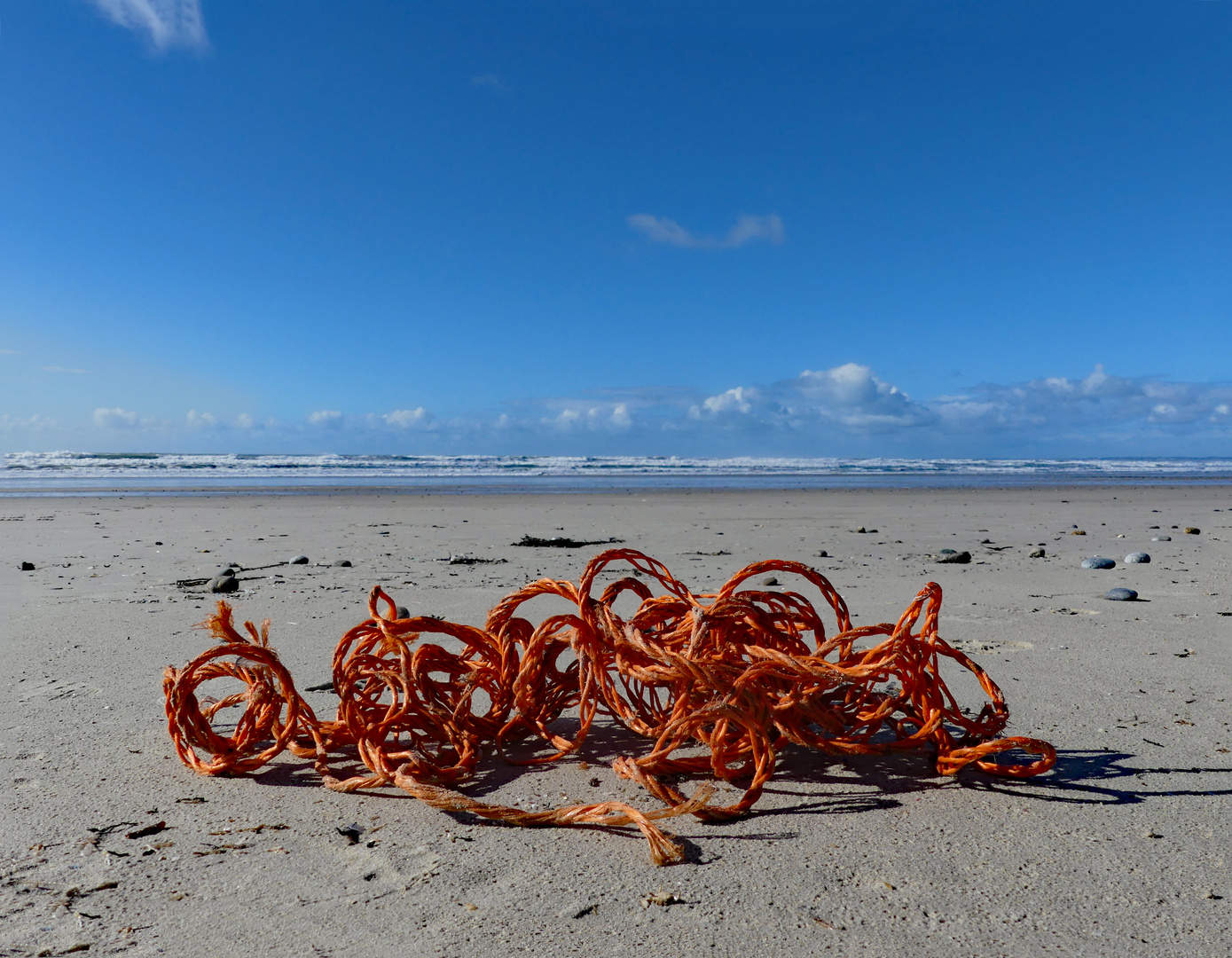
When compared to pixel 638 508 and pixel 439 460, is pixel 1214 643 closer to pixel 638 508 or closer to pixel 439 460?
pixel 638 508

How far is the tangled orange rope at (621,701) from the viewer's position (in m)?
1.86

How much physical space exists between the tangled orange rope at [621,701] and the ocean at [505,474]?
1638cm

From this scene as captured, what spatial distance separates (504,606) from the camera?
2.35 meters

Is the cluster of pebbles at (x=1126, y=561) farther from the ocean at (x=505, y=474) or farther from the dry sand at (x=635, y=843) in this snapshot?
the ocean at (x=505, y=474)

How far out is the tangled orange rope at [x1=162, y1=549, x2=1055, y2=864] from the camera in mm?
1858

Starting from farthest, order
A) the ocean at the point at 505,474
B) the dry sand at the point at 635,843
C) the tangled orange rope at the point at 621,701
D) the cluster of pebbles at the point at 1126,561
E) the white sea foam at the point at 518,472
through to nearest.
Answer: the white sea foam at the point at 518,472 < the ocean at the point at 505,474 < the cluster of pebbles at the point at 1126,561 < the tangled orange rope at the point at 621,701 < the dry sand at the point at 635,843

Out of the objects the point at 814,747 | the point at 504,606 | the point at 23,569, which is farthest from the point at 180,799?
the point at 23,569

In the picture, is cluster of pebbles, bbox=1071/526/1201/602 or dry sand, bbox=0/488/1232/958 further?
A: cluster of pebbles, bbox=1071/526/1201/602

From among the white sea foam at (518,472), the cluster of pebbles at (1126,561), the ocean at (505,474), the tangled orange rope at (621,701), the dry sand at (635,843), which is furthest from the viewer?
the white sea foam at (518,472)

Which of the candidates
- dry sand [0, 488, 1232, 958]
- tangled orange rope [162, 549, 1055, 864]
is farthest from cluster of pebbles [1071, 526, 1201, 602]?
tangled orange rope [162, 549, 1055, 864]

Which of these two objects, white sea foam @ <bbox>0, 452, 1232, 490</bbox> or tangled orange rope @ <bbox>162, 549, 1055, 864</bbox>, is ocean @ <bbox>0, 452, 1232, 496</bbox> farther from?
tangled orange rope @ <bbox>162, 549, 1055, 864</bbox>

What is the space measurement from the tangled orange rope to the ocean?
16.4m

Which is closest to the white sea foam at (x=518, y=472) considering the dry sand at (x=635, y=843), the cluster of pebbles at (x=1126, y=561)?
the cluster of pebbles at (x=1126, y=561)

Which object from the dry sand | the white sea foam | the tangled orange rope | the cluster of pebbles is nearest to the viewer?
the dry sand
